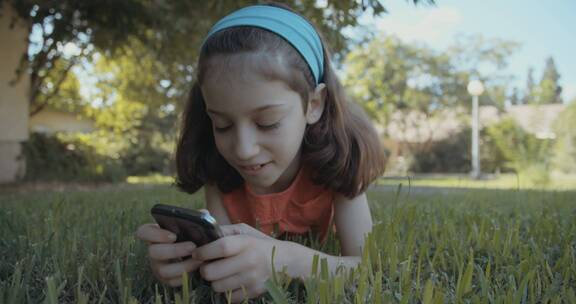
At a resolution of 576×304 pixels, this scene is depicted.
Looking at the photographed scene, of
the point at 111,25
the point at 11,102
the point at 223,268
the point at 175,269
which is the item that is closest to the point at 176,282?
the point at 175,269

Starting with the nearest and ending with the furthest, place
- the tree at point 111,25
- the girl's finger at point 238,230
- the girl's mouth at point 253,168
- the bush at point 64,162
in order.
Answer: the girl's finger at point 238,230 < the girl's mouth at point 253,168 < the tree at point 111,25 < the bush at point 64,162

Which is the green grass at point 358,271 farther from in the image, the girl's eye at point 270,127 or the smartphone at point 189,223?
the girl's eye at point 270,127

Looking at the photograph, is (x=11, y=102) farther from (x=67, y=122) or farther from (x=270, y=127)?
(x=67, y=122)

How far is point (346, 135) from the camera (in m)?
2.06

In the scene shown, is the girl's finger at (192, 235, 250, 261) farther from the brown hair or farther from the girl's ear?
the girl's ear

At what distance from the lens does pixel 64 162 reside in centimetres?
1019

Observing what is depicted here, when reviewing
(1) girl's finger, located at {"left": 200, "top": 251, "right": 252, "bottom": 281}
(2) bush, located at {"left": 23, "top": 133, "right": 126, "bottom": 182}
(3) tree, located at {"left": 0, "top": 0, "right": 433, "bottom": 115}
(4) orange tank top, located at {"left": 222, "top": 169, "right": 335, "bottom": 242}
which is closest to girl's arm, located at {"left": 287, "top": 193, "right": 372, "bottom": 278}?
(4) orange tank top, located at {"left": 222, "top": 169, "right": 335, "bottom": 242}

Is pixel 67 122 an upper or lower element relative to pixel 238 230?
upper

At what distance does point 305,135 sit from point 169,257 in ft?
2.92

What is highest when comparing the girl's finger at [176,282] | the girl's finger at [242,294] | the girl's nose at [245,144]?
the girl's nose at [245,144]

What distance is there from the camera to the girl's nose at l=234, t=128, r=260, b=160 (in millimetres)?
1580

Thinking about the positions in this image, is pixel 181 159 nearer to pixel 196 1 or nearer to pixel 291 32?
pixel 291 32

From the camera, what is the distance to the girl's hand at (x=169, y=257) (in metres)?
1.30

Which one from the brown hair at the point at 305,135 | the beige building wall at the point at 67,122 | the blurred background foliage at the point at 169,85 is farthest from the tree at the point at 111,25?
the beige building wall at the point at 67,122
